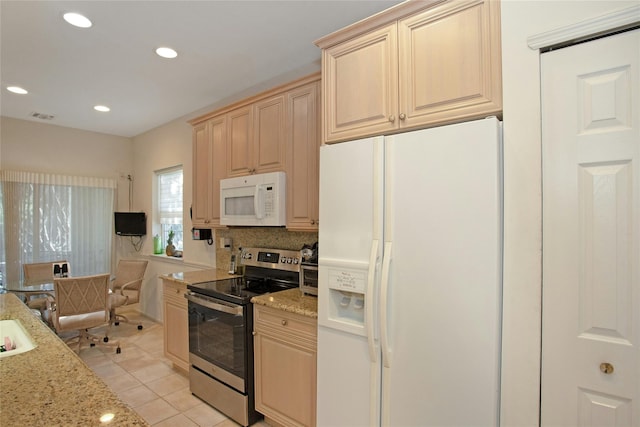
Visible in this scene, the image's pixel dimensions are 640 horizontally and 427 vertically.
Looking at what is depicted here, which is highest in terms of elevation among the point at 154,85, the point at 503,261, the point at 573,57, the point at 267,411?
the point at 154,85

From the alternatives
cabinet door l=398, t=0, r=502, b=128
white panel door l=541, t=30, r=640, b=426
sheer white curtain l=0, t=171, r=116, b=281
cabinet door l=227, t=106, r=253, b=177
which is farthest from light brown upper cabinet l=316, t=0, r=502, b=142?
sheer white curtain l=0, t=171, r=116, b=281

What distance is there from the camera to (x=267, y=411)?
7.39 ft

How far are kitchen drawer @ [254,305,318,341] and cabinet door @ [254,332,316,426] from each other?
7 centimetres

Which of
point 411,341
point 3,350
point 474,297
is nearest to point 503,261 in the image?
point 474,297

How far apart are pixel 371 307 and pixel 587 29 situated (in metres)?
1.35

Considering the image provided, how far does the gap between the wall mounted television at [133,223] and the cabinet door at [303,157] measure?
3.29m

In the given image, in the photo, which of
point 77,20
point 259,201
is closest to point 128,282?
point 259,201

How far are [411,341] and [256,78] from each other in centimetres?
267

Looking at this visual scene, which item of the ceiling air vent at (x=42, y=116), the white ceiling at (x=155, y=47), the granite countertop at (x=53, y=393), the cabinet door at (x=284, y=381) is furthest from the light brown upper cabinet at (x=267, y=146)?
A: the ceiling air vent at (x=42, y=116)

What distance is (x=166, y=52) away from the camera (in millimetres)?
2602

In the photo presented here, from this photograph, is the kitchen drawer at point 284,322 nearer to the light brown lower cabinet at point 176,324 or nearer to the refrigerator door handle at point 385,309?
the refrigerator door handle at point 385,309

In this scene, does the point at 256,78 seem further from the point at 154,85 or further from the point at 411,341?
the point at 411,341

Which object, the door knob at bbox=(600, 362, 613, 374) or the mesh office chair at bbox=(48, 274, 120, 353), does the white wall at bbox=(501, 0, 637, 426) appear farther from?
the mesh office chair at bbox=(48, 274, 120, 353)

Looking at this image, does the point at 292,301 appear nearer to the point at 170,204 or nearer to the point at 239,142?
the point at 239,142
